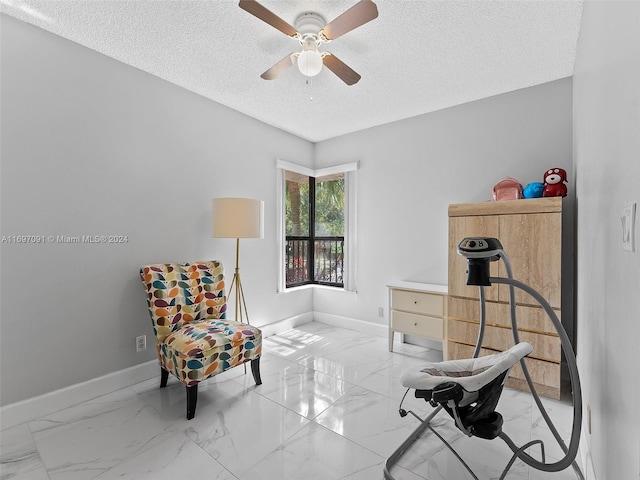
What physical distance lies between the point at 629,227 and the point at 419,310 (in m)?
2.45

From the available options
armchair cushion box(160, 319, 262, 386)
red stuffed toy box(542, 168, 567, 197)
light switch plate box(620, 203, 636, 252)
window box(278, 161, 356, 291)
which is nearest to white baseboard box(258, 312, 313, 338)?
window box(278, 161, 356, 291)

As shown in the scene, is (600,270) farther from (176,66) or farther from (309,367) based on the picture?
(176,66)

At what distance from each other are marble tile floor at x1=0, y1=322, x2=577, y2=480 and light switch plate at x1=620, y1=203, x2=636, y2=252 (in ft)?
4.69

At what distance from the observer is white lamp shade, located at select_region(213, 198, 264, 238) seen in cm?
278

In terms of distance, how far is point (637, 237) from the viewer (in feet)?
2.57

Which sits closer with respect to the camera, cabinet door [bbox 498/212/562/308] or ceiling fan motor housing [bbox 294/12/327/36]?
ceiling fan motor housing [bbox 294/12/327/36]

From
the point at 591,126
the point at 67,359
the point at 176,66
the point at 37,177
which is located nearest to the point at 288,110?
the point at 176,66

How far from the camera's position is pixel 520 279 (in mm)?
2471

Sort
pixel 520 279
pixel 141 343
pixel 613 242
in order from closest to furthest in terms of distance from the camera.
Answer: pixel 613 242
pixel 520 279
pixel 141 343

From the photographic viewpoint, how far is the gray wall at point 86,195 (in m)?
2.04

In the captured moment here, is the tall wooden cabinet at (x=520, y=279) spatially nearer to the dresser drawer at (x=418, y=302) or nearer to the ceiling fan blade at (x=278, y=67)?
the dresser drawer at (x=418, y=302)

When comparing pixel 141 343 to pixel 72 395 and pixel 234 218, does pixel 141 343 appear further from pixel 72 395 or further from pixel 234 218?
pixel 234 218

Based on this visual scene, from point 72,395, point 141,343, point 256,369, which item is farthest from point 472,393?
point 72,395

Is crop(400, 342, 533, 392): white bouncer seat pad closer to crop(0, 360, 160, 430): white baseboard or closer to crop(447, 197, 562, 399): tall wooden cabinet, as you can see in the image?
crop(447, 197, 562, 399): tall wooden cabinet
